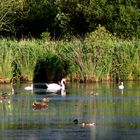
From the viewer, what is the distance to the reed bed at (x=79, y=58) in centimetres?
4194

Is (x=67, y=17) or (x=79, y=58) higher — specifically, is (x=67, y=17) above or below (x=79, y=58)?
above

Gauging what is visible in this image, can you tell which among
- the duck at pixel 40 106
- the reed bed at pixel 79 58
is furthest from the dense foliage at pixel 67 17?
the duck at pixel 40 106

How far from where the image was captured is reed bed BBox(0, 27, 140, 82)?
138ft

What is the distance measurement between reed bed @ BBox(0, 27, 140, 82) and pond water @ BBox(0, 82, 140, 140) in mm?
7670

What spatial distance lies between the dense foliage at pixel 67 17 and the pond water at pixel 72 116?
2014 cm

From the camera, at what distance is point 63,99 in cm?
2969

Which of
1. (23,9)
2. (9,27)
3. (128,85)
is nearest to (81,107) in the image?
(128,85)

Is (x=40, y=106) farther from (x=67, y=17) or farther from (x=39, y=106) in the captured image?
(x=67, y=17)

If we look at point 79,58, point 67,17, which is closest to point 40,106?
point 79,58

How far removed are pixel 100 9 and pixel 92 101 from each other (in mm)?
26965

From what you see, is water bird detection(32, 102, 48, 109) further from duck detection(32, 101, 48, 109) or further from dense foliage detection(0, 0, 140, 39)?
dense foliage detection(0, 0, 140, 39)

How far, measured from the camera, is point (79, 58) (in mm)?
42188

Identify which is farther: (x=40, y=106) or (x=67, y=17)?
(x=67, y=17)

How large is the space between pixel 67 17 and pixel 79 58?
1655 cm
